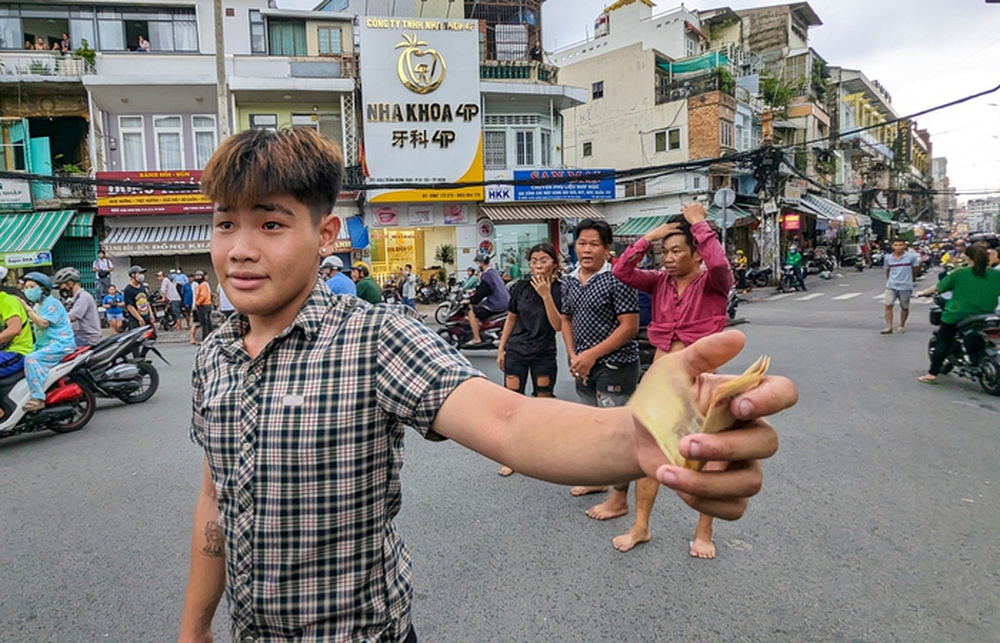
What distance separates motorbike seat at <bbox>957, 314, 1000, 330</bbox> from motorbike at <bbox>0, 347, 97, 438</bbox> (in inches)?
359

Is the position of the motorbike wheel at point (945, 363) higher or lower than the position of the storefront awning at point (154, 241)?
lower

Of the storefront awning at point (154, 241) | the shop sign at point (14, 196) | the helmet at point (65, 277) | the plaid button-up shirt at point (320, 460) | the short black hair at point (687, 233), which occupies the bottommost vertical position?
the plaid button-up shirt at point (320, 460)

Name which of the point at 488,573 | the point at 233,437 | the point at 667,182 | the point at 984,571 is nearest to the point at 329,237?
the point at 233,437

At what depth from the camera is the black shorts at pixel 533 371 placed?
4.74 meters

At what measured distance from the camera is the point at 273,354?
3.86ft

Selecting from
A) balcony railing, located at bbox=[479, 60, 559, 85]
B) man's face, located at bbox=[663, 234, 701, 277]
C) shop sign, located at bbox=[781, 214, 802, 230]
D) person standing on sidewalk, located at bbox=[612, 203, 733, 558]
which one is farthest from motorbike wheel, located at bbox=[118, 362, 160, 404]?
shop sign, located at bbox=[781, 214, 802, 230]

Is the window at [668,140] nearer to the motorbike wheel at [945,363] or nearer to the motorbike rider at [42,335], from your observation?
the motorbike wheel at [945,363]

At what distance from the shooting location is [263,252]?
46.9 inches

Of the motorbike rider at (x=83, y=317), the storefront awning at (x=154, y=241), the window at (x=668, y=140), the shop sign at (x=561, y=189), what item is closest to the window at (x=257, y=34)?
the storefront awning at (x=154, y=241)

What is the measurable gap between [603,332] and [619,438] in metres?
2.94

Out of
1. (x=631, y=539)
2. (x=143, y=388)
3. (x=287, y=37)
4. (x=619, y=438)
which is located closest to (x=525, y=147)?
(x=287, y=37)

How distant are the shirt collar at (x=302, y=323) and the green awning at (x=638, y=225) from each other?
78.5 feet

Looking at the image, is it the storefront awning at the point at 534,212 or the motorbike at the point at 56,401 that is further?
the storefront awning at the point at 534,212

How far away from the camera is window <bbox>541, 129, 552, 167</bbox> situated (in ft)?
74.0
